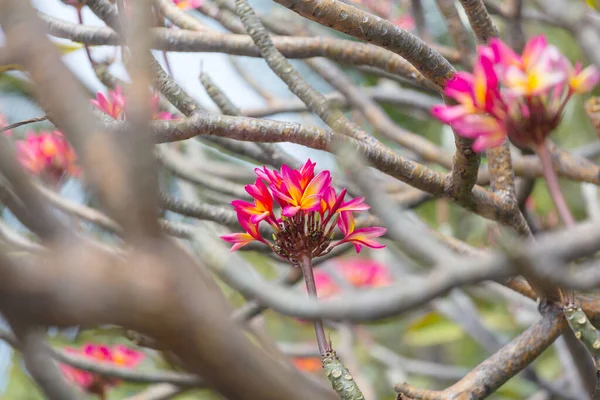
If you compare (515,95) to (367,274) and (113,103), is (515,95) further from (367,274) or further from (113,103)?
(367,274)

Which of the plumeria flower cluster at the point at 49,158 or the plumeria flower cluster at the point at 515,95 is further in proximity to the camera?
the plumeria flower cluster at the point at 49,158

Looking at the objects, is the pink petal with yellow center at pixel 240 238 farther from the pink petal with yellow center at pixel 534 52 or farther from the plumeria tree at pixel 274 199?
the pink petal with yellow center at pixel 534 52

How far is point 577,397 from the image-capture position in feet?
4.33

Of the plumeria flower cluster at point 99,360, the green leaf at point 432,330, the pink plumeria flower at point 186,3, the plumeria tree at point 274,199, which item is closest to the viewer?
the plumeria tree at point 274,199

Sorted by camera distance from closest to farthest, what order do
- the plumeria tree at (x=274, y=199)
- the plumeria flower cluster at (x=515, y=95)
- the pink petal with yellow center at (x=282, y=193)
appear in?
the plumeria tree at (x=274, y=199) < the plumeria flower cluster at (x=515, y=95) < the pink petal with yellow center at (x=282, y=193)

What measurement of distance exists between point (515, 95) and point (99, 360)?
105 cm

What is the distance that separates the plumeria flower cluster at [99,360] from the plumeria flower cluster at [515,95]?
37.0 inches

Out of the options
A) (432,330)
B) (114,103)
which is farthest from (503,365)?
(432,330)

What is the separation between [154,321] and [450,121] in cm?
36

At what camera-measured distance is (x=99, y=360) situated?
4.25 feet

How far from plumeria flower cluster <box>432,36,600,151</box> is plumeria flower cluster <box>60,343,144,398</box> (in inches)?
37.0

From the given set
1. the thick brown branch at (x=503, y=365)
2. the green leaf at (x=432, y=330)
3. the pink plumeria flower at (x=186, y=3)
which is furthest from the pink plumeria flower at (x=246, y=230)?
the green leaf at (x=432, y=330)

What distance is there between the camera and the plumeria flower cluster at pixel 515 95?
52 cm

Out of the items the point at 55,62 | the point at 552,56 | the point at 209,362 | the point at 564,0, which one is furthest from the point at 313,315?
the point at 564,0
